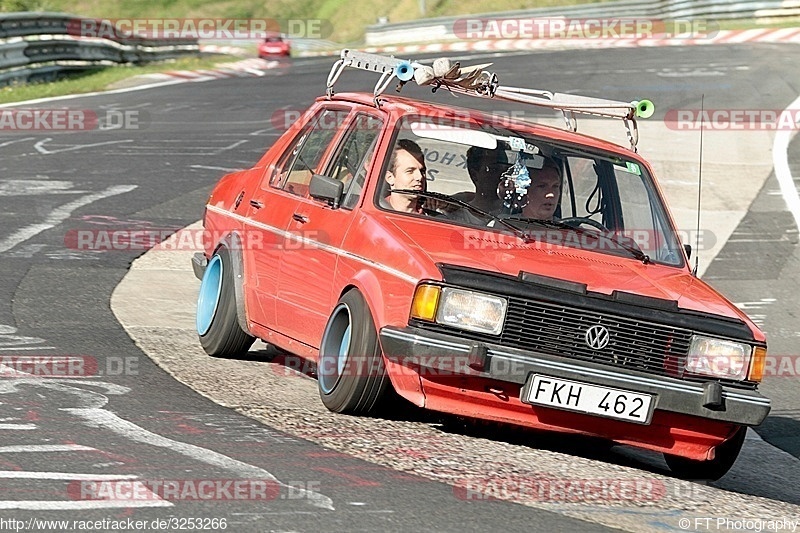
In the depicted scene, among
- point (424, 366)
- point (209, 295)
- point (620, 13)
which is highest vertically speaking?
point (620, 13)

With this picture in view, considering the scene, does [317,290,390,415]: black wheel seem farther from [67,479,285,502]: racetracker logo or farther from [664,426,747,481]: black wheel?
[664,426,747,481]: black wheel

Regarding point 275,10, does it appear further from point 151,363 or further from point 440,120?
point 440,120

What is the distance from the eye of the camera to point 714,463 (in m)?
6.79

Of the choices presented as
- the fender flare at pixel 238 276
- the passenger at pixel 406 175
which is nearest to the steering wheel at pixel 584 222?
the passenger at pixel 406 175

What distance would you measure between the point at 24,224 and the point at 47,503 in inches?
323

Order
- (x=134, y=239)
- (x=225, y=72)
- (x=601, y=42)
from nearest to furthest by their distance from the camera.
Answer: (x=134, y=239), (x=225, y=72), (x=601, y=42)

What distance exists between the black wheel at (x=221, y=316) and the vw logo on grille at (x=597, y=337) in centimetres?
255

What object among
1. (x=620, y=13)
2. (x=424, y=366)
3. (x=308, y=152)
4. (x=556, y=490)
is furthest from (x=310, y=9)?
(x=556, y=490)

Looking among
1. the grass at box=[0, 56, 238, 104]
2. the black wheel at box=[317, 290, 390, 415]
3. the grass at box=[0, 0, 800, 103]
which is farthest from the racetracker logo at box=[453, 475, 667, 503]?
the grass at box=[0, 0, 800, 103]

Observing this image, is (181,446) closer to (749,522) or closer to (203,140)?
(749,522)

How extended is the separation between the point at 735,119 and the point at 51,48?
1405 cm

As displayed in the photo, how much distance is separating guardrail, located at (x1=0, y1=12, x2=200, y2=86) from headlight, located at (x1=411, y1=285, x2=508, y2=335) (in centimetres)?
2123

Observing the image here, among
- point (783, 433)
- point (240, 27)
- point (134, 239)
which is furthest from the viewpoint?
point (240, 27)

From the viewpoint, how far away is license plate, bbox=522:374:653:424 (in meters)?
6.23
